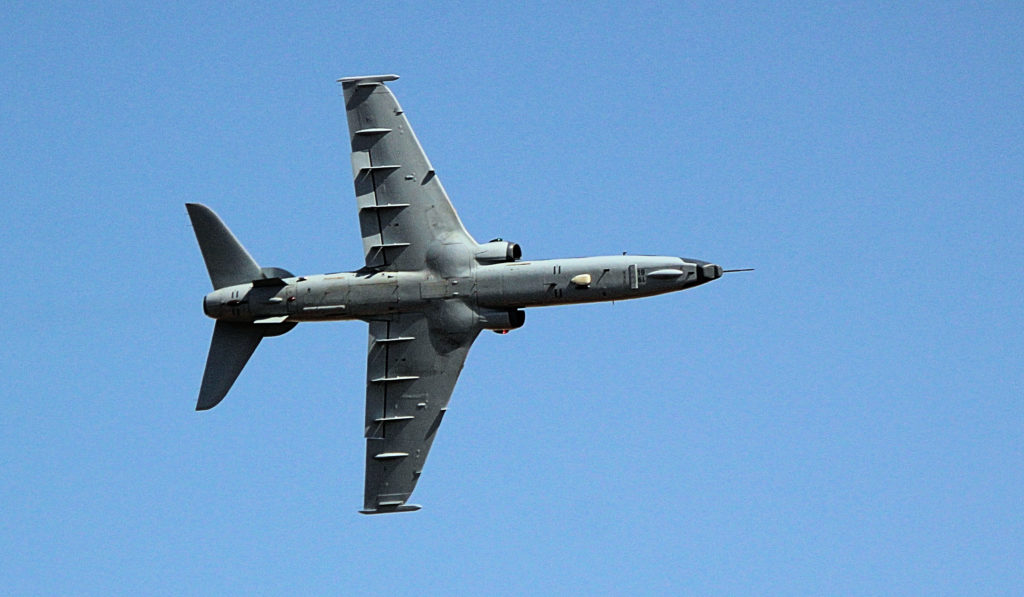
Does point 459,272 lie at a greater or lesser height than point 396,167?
lesser

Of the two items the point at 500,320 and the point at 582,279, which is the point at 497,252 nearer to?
the point at 500,320

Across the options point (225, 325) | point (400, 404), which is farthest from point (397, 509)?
point (225, 325)

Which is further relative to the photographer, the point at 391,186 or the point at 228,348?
the point at 228,348

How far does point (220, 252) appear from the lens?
49.3 metres

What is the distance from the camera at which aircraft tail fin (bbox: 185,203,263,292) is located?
4909cm

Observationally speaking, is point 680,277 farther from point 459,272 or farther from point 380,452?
point 380,452

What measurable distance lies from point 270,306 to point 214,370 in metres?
2.96

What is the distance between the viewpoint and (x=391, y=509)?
48375 mm

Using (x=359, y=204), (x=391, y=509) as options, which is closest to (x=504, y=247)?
(x=359, y=204)

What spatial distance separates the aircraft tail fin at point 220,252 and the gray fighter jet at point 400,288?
30 millimetres

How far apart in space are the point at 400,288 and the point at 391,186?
3246mm

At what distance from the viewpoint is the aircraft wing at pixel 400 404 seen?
158 ft

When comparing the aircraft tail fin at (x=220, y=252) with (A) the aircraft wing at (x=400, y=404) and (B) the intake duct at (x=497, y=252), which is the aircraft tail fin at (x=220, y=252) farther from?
(B) the intake duct at (x=497, y=252)

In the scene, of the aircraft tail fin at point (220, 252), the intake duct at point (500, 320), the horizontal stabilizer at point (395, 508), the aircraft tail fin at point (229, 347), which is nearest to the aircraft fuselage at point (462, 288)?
the intake duct at point (500, 320)
